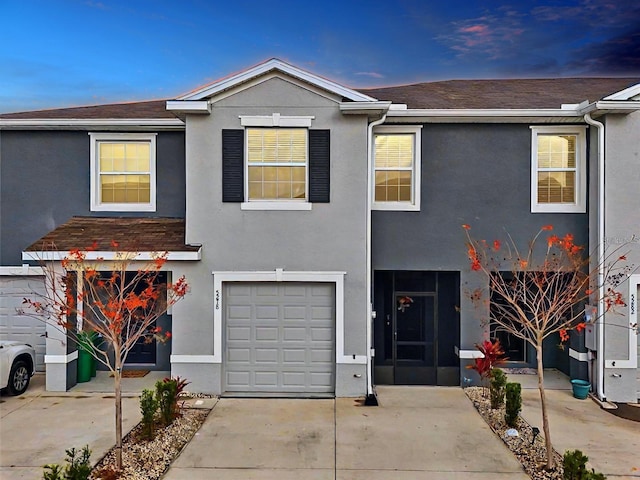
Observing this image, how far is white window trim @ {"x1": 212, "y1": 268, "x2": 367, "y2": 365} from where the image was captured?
33.4 ft

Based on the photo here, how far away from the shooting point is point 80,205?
1175cm

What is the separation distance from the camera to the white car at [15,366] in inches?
381

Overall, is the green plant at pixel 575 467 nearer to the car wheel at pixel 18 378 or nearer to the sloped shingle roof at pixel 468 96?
the sloped shingle roof at pixel 468 96

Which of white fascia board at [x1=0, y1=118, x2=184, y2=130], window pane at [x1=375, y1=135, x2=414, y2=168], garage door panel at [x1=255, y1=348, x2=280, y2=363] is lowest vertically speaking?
garage door panel at [x1=255, y1=348, x2=280, y2=363]

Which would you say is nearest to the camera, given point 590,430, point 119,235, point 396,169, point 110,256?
point 590,430

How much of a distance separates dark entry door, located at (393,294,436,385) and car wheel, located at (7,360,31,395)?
803 cm

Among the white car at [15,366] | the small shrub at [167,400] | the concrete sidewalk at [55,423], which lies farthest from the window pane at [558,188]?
the white car at [15,366]

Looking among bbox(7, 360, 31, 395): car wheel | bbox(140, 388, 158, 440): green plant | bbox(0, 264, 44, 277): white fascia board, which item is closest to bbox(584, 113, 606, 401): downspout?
bbox(140, 388, 158, 440): green plant

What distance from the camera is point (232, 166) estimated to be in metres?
10.3

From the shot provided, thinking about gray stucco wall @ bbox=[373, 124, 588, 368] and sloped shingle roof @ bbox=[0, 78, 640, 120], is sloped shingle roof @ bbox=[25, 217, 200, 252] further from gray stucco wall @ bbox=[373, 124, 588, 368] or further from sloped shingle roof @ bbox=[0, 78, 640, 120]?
A: gray stucco wall @ bbox=[373, 124, 588, 368]

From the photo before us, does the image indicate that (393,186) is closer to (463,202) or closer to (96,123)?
(463,202)

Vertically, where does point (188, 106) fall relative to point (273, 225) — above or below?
above

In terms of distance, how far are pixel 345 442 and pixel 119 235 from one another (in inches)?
250

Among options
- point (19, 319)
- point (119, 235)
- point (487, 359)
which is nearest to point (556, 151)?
point (487, 359)
